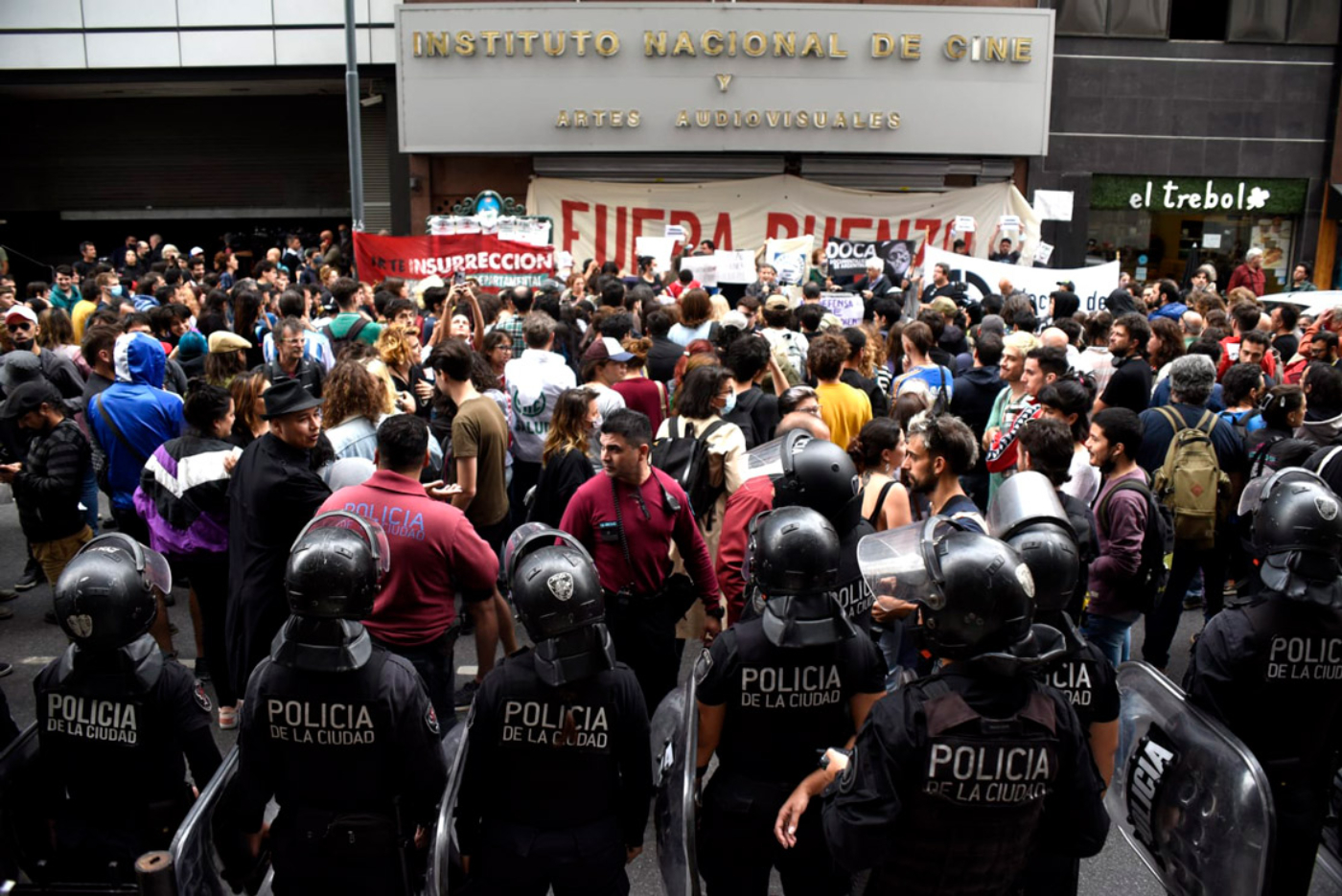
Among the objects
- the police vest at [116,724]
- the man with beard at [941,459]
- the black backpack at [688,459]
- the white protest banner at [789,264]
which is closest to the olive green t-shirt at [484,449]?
the black backpack at [688,459]

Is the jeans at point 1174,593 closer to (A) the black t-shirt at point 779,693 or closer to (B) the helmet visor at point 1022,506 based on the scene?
(B) the helmet visor at point 1022,506

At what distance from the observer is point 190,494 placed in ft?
17.4

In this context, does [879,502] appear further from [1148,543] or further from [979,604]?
[979,604]

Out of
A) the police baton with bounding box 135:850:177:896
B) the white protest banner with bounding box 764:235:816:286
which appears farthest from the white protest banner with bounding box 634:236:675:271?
the police baton with bounding box 135:850:177:896

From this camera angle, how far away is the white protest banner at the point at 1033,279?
12.4 m

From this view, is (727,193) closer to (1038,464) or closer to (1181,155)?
(1181,155)

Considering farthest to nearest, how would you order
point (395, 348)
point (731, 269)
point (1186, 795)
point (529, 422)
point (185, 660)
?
point (731, 269)
point (395, 348)
point (529, 422)
point (185, 660)
point (1186, 795)

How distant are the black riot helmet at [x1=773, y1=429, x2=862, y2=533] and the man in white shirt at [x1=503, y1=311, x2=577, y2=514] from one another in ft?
9.42

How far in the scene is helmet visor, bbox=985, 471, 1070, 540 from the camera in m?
3.44

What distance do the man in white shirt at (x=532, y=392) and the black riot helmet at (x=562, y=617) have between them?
364cm

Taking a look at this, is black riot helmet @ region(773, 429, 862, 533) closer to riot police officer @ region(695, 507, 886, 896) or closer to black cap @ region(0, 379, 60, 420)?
riot police officer @ region(695, 507, 886, 896)

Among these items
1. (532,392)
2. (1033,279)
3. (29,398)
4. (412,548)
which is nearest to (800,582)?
(412,548)

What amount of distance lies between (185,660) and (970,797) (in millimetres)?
5434

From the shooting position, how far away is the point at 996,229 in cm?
1948
